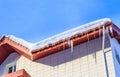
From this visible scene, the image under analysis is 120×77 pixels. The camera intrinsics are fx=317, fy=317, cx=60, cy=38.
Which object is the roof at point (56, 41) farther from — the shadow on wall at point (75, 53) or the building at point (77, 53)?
the shadow on wall at point (75, 53)

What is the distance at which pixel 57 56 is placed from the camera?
12156mm

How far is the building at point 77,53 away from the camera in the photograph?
10.9 m

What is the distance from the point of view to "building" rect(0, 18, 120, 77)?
35.8ft

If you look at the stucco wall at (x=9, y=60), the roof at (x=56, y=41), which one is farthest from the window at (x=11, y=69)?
the roof at (x=56, y=41)

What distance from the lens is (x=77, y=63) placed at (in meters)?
11.5

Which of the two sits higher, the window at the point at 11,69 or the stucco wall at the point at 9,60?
the stucco wall at the point at 9,60

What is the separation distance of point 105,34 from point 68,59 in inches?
65.7

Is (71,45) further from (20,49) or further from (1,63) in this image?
(1,63)

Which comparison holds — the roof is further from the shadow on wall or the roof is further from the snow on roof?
the shadow on wall

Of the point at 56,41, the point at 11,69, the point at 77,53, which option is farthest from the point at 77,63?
the point at 11,69

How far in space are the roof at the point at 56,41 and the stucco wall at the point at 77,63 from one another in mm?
230

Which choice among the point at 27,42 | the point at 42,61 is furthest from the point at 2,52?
the point at 42,61

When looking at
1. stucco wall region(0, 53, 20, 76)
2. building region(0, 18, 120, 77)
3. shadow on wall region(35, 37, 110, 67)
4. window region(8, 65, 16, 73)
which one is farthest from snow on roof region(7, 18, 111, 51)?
window region(8, 65, 16, 73)

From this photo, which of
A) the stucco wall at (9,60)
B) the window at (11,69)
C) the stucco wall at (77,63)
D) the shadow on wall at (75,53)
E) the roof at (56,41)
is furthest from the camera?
the stucco wall at (9,60)
